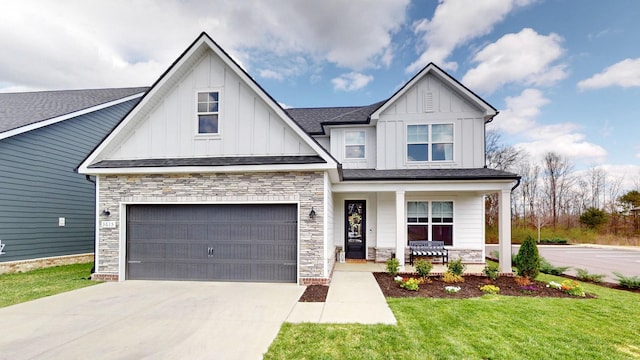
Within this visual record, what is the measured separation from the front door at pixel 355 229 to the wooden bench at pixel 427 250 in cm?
187

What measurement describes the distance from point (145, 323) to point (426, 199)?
395 inches

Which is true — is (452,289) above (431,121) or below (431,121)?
below

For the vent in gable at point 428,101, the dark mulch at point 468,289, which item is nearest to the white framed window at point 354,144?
the vent in gable at point 428,101

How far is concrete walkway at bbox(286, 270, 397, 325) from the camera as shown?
18.4ft

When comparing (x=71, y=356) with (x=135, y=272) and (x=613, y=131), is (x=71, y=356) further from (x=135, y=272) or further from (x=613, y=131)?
(x=613, y=131)

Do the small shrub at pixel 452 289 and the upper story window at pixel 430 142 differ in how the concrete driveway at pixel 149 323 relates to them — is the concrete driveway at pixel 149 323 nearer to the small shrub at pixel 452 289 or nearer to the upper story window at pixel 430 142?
the small shrub at pixel 452 289

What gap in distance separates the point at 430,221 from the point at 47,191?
566 inches

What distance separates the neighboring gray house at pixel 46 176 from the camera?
Result: 33.6 ft

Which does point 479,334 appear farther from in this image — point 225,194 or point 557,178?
point 557,178

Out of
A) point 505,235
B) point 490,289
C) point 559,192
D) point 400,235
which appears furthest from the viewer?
point 559,192

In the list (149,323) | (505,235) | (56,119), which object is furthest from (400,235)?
(56,119)

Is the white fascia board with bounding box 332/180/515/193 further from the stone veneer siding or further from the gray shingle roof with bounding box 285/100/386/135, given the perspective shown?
the gray shingle roof with bounding box 285/100/386/135

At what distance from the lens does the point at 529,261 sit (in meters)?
8.90

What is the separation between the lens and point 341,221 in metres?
12.5
